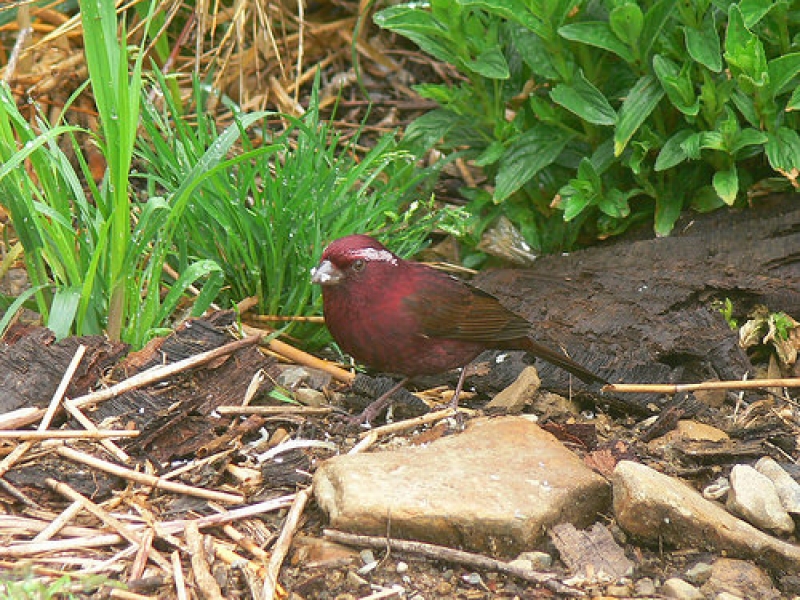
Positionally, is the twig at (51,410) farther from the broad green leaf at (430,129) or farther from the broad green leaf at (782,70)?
the broad green leaf at (782,70)

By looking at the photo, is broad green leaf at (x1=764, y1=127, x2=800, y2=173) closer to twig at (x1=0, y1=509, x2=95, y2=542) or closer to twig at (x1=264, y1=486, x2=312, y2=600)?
twig at (x1=264, y1=486, x2=312, y2=600)

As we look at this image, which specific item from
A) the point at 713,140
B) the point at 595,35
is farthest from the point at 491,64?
the point at 713,140

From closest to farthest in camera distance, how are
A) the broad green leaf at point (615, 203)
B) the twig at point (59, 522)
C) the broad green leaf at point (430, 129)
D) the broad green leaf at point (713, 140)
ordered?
the twig at point (59, 522)
the broad green leaf at point (713, 140)
the broad green leaf at point (615, 203)
the broad green leaf at point (430, 129)

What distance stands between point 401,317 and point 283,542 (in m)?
1.17

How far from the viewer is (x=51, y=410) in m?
3.23

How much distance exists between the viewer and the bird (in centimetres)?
376

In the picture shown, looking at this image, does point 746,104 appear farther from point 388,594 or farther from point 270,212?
point 388,594

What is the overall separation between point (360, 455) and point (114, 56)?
1.47 m

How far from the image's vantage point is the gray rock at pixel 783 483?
2961mm

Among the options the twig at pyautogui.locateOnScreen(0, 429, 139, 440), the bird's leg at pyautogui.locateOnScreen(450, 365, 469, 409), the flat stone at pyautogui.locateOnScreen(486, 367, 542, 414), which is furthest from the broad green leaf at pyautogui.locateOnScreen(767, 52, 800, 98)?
the twig at pyautogui.locateOnScreen(0, 429, 139, 440)

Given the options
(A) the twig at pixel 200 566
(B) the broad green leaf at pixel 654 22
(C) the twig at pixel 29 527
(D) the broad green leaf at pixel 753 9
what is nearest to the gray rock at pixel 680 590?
(A) the twig at pixel 200 566

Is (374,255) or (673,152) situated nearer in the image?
(374,255)

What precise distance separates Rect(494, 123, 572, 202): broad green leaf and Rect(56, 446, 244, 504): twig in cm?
204

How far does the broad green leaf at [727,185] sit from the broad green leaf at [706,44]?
428mm
